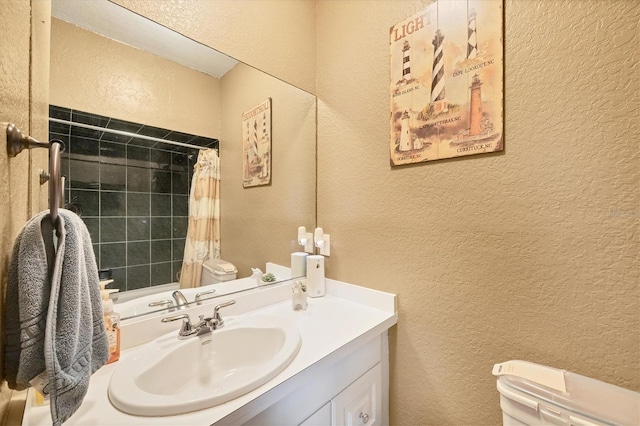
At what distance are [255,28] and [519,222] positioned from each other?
132cm

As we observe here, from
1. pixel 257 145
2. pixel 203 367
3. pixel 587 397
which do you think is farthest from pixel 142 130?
pixel 587 397

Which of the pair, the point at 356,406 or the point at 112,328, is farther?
the point at 356,406

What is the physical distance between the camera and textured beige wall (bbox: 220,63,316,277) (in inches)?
44.4

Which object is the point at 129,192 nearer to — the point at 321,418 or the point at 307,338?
the point at 307,338

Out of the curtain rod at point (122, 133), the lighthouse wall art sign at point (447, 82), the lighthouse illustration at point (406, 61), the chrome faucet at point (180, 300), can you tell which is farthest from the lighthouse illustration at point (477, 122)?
the chrome faucet at point (180, 300)

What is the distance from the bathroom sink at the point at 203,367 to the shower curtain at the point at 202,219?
24 centimetres

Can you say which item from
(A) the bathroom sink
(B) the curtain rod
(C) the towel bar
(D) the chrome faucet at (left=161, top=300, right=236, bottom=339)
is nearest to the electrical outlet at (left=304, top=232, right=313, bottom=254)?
(A) the bathroom sink

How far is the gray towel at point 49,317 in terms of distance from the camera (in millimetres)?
359

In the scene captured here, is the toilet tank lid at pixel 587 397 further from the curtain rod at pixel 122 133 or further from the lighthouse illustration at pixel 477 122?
the curtain rod at pixel 122 133

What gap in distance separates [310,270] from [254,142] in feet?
2.27

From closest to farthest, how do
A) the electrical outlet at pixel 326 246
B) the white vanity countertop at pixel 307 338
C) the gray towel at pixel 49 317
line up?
the gray towel at pixel 49 317 < the white vanity countertop at pixel 307 338 < the electrical outlet at pixel 326 246

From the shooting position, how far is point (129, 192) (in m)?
0.85

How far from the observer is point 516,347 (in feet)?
2.54

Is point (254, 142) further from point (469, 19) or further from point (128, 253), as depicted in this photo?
point (469, 19)
